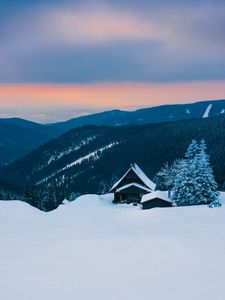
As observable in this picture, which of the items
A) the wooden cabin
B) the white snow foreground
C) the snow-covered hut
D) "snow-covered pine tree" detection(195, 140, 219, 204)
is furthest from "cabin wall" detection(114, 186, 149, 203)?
the white snow foreground

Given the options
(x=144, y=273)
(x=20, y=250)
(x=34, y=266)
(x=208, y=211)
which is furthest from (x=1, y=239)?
(x=208, y=211)

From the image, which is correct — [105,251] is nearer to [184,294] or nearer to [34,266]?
[34,266]

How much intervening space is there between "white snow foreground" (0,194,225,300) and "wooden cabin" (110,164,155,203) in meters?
35.3

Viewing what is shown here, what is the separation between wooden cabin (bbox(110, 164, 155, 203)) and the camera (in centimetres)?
5075

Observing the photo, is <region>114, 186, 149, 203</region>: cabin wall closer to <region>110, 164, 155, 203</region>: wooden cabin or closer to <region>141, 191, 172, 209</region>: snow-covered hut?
<region>110, 164, 155, 203</region>: wooden cabin

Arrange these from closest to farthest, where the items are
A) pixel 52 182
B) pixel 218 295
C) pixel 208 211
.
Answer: pixel 218 295
pixel 208 211
pixel 52 182

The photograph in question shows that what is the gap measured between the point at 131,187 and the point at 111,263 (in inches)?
1612

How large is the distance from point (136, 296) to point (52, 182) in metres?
182

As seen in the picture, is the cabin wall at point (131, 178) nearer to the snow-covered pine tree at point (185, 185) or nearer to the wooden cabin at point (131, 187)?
the wooden cabin at point (131, 187)

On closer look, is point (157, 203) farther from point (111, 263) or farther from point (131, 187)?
point (111, 263)

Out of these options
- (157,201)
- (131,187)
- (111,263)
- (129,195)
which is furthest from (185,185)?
A: (111,263)

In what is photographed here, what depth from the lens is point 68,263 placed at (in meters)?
10.2

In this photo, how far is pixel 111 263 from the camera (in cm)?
1029

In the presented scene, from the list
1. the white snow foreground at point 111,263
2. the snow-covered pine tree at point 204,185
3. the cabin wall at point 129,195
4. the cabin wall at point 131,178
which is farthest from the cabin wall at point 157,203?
the white snow foreground at point 111,263
